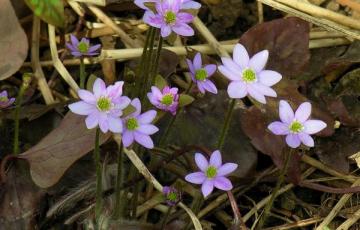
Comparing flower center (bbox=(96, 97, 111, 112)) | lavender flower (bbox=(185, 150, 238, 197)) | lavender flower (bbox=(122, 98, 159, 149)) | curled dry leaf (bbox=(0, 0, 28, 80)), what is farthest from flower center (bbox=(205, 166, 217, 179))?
curled dry leaf (bbox=(0, 0, 28, 80))

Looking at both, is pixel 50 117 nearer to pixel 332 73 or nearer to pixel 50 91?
pixel 50 91

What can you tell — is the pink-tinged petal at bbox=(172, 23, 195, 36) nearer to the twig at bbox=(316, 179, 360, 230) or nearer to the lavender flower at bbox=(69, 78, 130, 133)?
the lavender flower at bbox=(69, 78, 130, 133)

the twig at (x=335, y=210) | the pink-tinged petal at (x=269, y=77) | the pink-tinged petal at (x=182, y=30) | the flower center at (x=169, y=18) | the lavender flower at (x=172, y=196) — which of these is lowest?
the twig at (x=335, y=210)

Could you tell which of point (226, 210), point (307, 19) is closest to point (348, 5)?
point (307, 19)

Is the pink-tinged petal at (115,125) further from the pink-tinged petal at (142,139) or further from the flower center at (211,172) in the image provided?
the flower center at (211,172)

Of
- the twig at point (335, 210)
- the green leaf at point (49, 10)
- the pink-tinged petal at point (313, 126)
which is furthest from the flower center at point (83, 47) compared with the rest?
the twig at point (335, 210)

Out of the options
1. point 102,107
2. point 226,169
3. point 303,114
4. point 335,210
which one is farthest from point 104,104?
point 335,210
